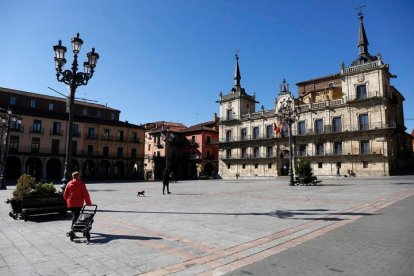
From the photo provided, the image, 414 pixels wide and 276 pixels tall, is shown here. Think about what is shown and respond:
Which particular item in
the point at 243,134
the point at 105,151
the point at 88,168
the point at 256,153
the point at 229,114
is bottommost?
the point at 88,168

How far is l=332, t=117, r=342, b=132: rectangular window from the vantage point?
134ft

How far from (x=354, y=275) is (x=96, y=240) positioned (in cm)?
480

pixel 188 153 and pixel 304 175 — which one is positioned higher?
pixel 188 153

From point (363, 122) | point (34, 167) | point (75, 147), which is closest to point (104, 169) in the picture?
point (75, 147)

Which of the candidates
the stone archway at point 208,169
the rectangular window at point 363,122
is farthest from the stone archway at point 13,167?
the rectangular window at point 363,122

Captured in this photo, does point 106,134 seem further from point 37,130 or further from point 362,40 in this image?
point 362,40

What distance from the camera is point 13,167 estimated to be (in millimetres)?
41719

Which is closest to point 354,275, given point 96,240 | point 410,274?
point 410,274

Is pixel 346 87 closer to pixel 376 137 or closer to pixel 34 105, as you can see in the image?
pixel 376 137

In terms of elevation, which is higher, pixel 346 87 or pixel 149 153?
pixel 346 87

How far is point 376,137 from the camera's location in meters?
36.9

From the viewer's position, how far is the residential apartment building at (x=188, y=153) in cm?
Answer: 5763

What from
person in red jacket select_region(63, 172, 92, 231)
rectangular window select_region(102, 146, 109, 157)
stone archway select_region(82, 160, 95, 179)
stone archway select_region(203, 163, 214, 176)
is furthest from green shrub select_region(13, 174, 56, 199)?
stone archway select_region(203, 163, 214, 176)

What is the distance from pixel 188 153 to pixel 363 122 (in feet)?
109
